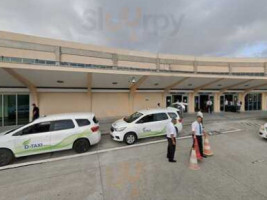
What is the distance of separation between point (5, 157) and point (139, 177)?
4834 millimetres

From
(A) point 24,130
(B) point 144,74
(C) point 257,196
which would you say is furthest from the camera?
(B) point 144,74

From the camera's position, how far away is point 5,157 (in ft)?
16.5

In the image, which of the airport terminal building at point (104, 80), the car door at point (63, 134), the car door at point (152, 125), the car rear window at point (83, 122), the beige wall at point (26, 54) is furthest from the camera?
the beige wall at point (26, 54)

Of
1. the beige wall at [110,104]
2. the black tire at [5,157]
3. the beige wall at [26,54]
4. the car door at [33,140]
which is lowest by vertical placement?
the black tire at [5,157]

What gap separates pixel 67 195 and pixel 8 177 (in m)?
2.40

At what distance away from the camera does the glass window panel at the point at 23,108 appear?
434 inches

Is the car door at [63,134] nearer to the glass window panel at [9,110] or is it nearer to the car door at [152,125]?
the car door at [152,125]

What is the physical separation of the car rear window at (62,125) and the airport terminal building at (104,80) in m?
4.45

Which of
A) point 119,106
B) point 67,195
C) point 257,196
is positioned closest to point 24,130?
point 67,195

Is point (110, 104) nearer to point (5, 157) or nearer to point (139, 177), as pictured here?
point (5, 157)

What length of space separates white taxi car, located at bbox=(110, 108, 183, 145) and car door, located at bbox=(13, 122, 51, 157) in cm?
286

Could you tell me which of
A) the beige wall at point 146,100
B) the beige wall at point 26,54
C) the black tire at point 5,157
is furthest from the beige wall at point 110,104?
the black tire at point 5,157

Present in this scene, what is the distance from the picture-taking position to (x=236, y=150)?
5898mm

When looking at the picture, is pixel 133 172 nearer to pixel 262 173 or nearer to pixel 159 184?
pixel 159 184
